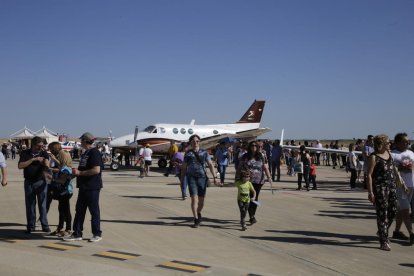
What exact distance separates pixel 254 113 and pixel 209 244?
3214cm

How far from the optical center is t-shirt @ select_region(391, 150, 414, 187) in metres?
6.95

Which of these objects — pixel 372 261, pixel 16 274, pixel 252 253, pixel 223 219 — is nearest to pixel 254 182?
pixel 223 219

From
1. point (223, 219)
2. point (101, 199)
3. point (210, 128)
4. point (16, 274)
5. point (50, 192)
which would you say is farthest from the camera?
point (210, 128)

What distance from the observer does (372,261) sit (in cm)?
573

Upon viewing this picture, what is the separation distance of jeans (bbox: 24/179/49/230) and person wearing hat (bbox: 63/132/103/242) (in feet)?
2.85

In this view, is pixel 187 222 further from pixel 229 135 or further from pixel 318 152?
pixel 318 152

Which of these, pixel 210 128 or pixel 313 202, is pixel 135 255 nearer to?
pixel 313 202

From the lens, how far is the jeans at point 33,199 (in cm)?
704

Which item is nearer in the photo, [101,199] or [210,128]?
[101,199]

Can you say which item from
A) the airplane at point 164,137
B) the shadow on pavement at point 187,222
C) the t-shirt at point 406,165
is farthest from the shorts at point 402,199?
the airplane at point 164,137

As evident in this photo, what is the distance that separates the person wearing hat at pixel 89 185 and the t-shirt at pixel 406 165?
5067 mm

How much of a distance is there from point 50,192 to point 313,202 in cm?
734

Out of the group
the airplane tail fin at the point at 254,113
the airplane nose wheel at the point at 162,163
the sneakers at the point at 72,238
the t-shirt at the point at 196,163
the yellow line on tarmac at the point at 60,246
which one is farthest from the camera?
the airplane tail fin at the point at 254,113

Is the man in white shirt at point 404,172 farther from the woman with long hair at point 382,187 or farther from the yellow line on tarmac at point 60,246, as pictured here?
the yellow line on tarmac at point 60,246
